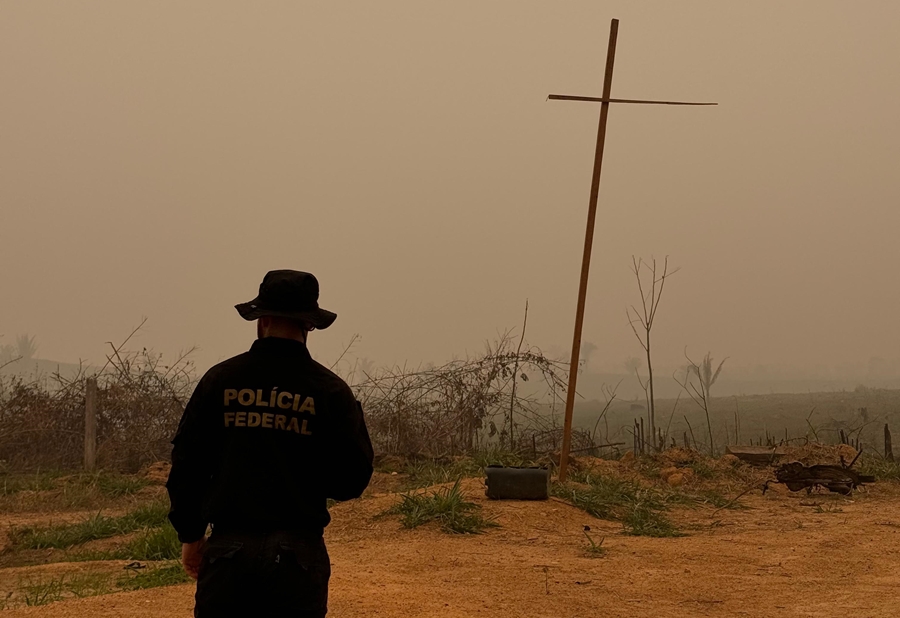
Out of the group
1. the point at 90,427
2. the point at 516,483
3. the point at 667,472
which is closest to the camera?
the point at 516,483

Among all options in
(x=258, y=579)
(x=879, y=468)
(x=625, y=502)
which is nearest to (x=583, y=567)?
(x=625, y=502)

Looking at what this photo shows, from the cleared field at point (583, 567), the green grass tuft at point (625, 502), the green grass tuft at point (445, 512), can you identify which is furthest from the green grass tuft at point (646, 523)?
the green grass tuft at point (445, 512)

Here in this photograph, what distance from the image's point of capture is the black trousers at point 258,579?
8.18 ft

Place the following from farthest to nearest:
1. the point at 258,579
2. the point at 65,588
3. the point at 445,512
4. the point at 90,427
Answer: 1. the point at 90,427
2. the point at 445,512
3. the point at 65,588
4. the point at 258,579

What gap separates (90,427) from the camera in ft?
38.2

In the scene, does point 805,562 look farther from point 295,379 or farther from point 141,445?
point 141,445

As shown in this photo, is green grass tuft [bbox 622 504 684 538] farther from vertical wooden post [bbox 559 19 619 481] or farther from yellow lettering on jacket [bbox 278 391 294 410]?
yellow lettering on jacket [bbox 278 391 294 410]

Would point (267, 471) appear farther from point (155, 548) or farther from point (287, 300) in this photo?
point (155, 548)

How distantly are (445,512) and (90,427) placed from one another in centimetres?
626

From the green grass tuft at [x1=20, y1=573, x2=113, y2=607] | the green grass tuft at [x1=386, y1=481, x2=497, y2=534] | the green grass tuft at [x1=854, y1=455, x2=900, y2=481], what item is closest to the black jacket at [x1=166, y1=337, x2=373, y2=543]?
the green grass tuft at [x1=20, y1=573, x2=113, y2=607]

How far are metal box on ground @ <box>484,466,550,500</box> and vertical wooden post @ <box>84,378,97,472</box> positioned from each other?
19.7 ft

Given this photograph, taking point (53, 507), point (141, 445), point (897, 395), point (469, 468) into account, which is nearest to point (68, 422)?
point (141, 445)

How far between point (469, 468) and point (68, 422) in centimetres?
614

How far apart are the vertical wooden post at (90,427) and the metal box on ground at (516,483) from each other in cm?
601
